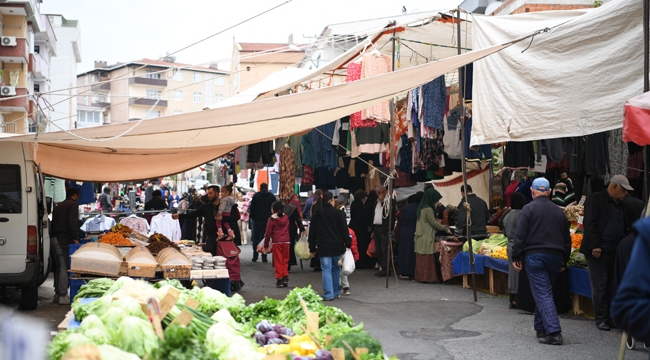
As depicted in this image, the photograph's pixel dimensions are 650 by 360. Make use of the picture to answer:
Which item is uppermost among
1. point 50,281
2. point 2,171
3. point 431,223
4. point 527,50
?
point 527,50

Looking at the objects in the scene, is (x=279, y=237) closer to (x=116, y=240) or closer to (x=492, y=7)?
(x=116, y=240)

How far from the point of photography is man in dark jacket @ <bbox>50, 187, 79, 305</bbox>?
1299 centimetres

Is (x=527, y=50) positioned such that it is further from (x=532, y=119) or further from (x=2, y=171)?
(x=2, y=171)

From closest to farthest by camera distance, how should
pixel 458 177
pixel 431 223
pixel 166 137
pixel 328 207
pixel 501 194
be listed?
pixel 166 137, pixel 328 207, pixel 431 223, pixel 501 194, pixel 458 177

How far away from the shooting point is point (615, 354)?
27.1ft

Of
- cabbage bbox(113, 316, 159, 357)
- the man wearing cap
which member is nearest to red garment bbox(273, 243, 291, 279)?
the man wearing cap

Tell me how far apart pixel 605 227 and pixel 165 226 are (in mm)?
13268

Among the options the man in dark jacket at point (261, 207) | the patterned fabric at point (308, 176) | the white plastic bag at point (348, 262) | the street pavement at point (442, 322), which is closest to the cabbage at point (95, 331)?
→ the street pavement at point (442, 322)

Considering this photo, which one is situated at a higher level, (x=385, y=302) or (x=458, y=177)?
(x=458, y=177)

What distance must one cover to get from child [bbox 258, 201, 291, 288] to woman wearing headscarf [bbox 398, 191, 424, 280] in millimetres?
3031

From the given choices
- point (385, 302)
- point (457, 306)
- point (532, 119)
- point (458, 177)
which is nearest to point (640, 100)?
point (532, 119)

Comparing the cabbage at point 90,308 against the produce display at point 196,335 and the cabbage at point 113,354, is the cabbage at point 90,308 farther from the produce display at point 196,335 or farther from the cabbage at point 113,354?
the cabbage at point 113,354

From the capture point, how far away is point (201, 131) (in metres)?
10.9

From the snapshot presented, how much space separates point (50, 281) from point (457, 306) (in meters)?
9.76
